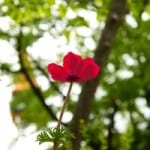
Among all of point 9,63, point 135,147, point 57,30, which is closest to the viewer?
point 57,30

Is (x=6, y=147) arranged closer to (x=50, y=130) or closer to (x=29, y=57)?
(x=50, y=130)

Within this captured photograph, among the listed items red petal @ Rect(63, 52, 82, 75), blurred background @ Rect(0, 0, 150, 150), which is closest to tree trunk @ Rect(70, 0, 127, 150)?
blurred background @ Rect(0, 0, 150, 150)

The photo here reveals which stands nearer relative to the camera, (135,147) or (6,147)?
(6,147)

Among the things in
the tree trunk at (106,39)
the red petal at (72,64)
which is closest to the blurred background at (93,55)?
the tree trunk at (106,39)

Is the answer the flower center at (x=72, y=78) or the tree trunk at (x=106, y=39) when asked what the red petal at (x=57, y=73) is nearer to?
the flower center at (x=72, y=78)


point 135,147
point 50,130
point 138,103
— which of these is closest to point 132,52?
point 138,103


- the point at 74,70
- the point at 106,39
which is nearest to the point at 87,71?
the point at 74,70

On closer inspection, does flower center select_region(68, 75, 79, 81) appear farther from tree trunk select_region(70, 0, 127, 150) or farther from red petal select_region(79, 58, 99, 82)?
tree trunk select_region(70, 0, 127, 150)

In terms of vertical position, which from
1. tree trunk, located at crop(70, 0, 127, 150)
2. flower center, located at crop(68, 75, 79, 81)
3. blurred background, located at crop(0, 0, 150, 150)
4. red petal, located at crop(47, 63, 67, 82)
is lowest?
flower center, located at crop(68, 75, 79, 81)

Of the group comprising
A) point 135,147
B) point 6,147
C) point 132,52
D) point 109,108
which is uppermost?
point 132,52
